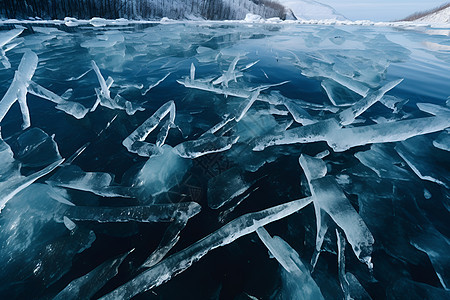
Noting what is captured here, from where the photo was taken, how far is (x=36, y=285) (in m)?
0.82

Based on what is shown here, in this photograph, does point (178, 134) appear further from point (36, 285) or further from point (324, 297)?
point (324, 297)

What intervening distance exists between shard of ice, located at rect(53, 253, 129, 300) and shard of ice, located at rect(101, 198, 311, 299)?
0.09 metres

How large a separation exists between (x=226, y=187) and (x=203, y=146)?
0.38 meters

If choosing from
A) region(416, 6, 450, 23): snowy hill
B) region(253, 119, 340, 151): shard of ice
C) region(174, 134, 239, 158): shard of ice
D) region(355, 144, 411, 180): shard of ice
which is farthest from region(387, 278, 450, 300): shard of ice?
region(416, 6, 450, 23): snowy hill

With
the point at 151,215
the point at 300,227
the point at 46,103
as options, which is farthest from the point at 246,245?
the point at 46,103

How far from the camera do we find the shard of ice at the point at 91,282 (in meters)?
0.78

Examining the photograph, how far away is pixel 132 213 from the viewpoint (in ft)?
3.30

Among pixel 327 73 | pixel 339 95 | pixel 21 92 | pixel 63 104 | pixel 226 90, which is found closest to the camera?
pixel 21 92

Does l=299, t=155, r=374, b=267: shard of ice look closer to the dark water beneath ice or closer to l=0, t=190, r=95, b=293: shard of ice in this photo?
the dark water beneath ice

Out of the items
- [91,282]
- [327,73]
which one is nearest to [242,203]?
[91,282]

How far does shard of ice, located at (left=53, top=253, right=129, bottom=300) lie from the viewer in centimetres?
78

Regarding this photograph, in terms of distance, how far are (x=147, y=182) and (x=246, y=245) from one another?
2.34 feet

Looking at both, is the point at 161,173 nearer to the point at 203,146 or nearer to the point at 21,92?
the point at 203,146

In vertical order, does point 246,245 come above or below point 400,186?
below
